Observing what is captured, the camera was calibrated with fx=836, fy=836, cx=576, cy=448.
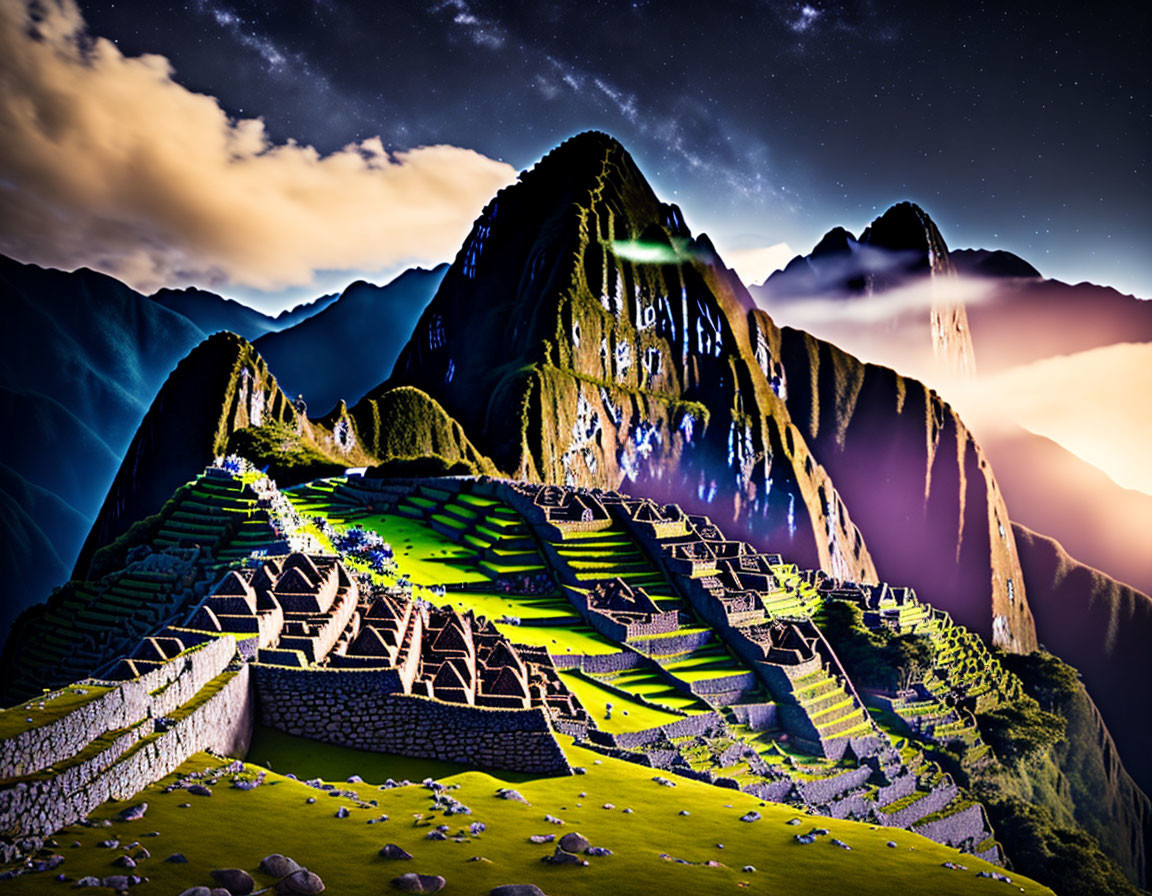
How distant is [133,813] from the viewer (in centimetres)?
1228

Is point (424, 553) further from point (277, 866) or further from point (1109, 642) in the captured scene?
point (1109, 642)

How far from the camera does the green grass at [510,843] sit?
11375 millimetres

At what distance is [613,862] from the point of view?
1359cm

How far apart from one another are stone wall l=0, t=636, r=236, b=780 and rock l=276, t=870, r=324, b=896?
426 centimetres

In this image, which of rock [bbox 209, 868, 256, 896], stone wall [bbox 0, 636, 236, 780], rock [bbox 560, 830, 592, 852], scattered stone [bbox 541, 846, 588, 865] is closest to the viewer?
rock [bbox 209, 868, 256, 896]

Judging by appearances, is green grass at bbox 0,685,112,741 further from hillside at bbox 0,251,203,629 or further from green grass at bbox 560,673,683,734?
hillside at bbox 0,251,203,629

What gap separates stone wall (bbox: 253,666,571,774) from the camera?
19.3 meters

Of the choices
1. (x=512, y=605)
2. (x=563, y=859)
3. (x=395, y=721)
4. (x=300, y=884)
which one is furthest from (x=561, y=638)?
(x=300, y=884)

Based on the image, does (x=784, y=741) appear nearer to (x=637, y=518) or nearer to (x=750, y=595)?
(x=750, y=595)

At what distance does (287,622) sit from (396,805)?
8.82 m

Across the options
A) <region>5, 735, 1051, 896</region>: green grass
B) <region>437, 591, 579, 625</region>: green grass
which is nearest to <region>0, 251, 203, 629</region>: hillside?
<region>437, 591, 579, 625</region>: green grass

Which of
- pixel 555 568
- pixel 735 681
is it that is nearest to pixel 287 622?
pixel 735 681

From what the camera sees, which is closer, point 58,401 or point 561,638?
point 561,638

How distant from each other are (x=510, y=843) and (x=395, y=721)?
688cm
